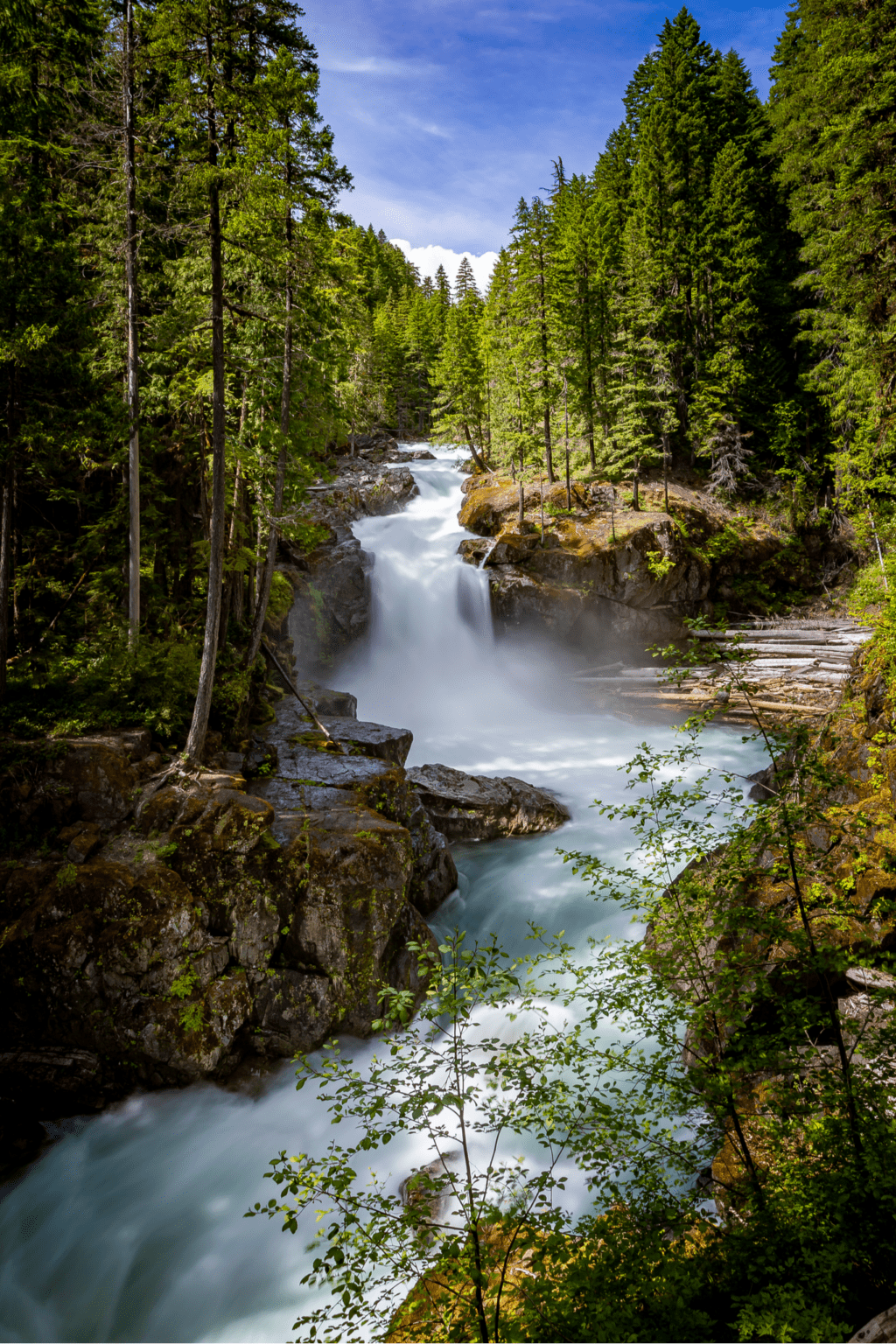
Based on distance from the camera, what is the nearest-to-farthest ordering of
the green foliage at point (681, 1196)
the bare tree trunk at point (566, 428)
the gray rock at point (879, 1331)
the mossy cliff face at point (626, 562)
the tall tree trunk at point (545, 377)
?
the gray rock at point (879, 1331) → the green foliage at point (681, 1196) → the mossy cliff face at point (626, 562) → the tall tree trunk at point (545, 377) → the bare tree trunk at point (566, 428)

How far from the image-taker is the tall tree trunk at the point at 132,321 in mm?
10688

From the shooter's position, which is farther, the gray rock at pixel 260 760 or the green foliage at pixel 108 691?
the gray rock at pixel 260 760

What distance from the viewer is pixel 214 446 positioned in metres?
9.06

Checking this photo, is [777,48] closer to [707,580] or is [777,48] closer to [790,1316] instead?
[707,580]

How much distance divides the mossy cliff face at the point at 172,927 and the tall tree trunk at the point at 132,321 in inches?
143

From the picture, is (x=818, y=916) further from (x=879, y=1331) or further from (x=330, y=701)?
(x=330, y=701)

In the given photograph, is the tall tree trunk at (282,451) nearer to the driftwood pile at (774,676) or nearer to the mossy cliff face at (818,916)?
the mossy cliff face at (818,916)

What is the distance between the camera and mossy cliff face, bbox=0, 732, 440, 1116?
747cm

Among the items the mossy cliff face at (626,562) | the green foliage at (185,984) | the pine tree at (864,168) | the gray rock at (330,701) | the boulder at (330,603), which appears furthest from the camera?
the mossy cliff face at (626,562)

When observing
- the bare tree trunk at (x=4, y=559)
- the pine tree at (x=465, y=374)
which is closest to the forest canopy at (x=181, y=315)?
the bare tree trunk at (x=4, y=559)

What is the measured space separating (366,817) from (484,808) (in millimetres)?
3979

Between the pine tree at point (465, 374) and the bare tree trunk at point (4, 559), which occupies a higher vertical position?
the pine tree at point (465, 374)

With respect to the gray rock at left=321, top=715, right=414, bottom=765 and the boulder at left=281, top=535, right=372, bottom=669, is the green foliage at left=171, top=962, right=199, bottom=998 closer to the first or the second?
the gray rock at left=321, top=715, right=414, bottom=765

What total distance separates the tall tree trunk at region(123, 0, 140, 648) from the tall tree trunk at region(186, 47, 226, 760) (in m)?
2.28
